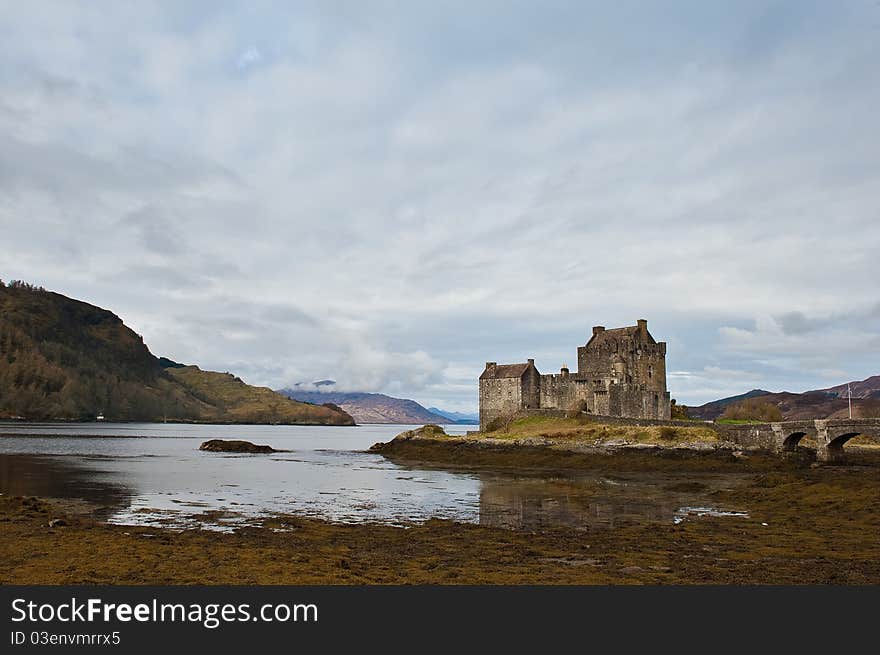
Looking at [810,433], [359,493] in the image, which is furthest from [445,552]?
[810,433]

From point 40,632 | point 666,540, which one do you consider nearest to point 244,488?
point 666,540

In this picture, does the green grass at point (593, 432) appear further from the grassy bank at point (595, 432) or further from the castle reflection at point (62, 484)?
the castle reflection at point (62, 484)

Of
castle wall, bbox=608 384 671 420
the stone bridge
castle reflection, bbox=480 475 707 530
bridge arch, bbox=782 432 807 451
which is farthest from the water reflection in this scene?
castle wall, bbox=608 384 671 420

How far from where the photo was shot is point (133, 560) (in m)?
13.8

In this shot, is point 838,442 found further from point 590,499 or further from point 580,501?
point 580,501

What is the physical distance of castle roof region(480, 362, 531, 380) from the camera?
72188 millimetres

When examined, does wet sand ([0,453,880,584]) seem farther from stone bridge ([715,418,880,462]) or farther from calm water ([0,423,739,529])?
stone bridge ([715,418,880,462])

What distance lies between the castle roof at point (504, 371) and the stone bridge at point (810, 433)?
24732 mm

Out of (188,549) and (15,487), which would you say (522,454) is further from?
(188,549)

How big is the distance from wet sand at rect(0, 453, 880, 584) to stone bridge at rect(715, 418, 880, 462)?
24086 millimetres

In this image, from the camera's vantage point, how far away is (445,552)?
16.1 m

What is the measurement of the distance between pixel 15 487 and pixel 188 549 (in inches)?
890

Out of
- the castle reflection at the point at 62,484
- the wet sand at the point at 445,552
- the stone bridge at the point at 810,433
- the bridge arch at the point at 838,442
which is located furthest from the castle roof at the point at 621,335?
the castle reflection at the point at 62,484

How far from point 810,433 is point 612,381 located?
63.0ft
